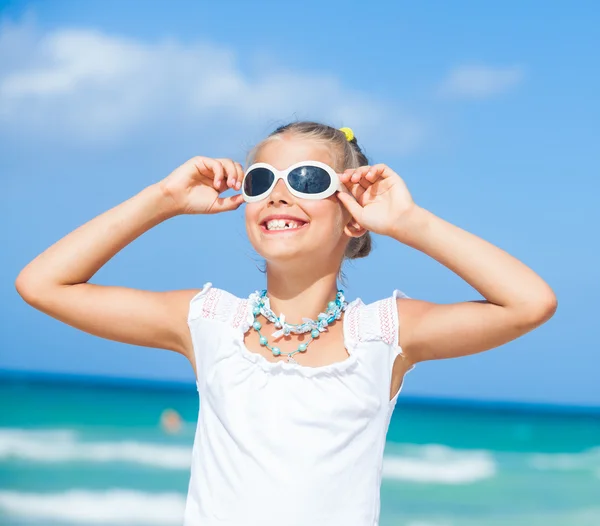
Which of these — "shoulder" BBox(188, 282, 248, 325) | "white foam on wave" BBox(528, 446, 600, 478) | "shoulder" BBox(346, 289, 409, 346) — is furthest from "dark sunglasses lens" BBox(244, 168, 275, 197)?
"white foam on wave" BBox(528, 446, 600, 478)

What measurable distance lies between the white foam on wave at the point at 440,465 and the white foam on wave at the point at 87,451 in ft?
10.1

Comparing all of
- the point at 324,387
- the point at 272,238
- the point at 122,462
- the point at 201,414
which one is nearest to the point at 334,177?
the point at 272,238

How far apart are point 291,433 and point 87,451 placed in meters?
11.6

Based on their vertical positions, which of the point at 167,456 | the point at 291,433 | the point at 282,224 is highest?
the point at 167,456

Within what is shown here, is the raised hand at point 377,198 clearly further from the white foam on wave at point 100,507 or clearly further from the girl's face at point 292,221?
the white foam on wave at point 100,507

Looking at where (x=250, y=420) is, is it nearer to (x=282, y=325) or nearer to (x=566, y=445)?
(x=282, y=325)

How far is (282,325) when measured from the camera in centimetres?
272

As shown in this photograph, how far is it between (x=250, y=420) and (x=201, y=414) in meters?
0.26

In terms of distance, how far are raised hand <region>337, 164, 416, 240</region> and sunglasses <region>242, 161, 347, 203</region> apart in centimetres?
6

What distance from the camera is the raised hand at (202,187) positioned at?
2824 mm

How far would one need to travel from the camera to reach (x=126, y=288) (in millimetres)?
2803

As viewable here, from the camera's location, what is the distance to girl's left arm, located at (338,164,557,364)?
2529 millimetres

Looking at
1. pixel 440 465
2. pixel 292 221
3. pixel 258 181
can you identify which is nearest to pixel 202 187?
pixel 258 181

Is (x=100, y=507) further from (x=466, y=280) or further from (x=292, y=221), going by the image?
(x=466, y=280)
